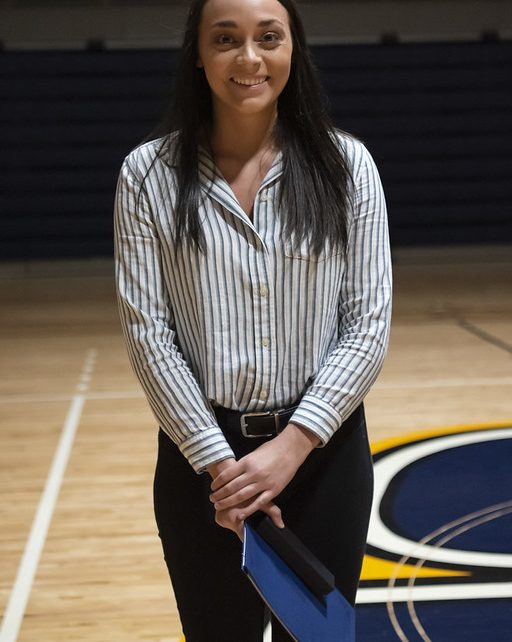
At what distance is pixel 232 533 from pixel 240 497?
12cm

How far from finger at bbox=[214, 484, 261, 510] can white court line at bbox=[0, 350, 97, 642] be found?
1635 mm

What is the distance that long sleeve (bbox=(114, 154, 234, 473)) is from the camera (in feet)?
4.29

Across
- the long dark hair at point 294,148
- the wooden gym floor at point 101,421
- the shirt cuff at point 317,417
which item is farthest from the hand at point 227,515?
the wooden gym floor at point 101,421

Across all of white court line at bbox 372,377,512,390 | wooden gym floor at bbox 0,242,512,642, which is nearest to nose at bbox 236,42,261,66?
wooden gym floor at bbox 0,242,512,642

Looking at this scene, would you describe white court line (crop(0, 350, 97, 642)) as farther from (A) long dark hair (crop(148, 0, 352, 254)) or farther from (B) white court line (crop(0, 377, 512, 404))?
(A) long dark hair (crop(148, 0, 352, 254))

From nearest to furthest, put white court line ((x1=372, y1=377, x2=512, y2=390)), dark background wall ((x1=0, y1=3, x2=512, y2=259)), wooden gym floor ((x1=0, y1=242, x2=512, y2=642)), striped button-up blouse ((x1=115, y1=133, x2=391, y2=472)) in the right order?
striped button-up blouse ((x1=115, y1=133, x2=391, y2=472)) → wooden gym floor ((x1=0, y1=242, x2=512, y2=642)) → white court line ((x1=372, y1=377, x2=512, y2=390)) → dark background wall ((x1=0, y1=3, x2=512, y2=259))

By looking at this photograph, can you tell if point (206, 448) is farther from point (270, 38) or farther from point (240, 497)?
point (270, 38)

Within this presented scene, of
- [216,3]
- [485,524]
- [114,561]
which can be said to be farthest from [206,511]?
[485,524]

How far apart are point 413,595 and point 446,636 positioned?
259mm

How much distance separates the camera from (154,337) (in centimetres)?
133

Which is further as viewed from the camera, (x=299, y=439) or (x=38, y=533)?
(x=38, y=533)

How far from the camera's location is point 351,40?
405 inches

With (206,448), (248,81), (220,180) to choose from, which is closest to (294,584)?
(206,448)

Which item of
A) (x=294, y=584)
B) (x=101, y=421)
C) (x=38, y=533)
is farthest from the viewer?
(x=101, y=421)
